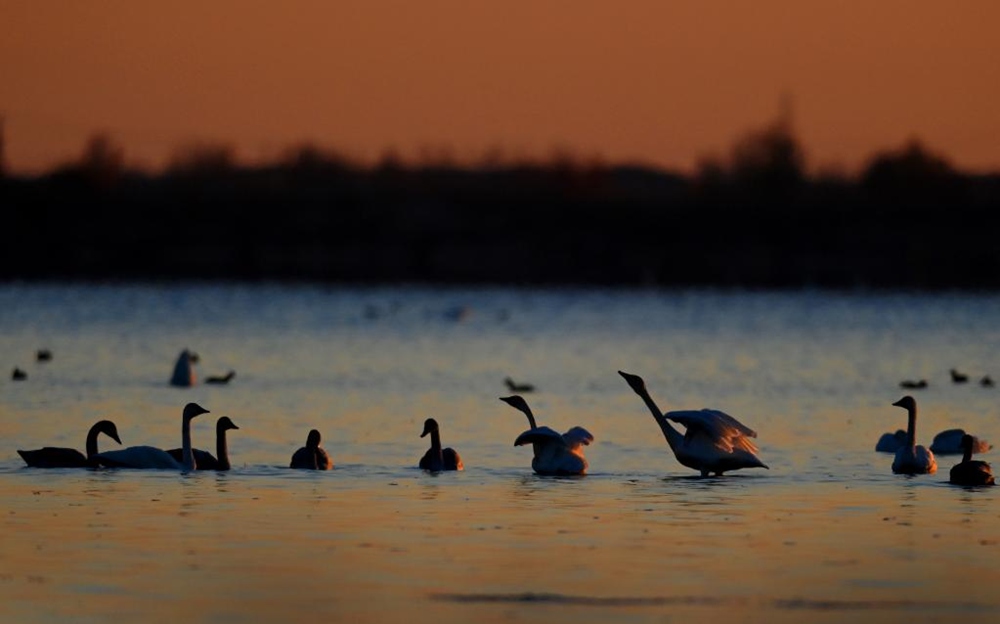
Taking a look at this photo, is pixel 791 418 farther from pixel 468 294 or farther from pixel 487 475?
pixel 468 294

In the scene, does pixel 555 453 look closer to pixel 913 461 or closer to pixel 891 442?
pixel 913 461

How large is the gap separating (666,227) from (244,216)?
Result: 20.0 m

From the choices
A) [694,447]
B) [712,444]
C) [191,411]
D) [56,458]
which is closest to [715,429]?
[712,444]

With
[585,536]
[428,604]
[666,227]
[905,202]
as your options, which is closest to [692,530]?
[585,536]

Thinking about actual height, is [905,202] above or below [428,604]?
above

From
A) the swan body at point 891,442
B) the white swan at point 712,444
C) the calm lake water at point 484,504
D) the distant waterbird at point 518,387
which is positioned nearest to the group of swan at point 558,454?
the white swan at point 712,444

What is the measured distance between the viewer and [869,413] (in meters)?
28.4

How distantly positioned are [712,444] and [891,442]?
340 cm

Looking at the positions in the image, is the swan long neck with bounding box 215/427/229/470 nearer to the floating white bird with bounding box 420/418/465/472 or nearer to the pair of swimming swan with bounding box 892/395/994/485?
the floating white bird with bounding box 420/418/465/472

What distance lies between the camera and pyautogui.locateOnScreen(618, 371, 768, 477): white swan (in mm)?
19734

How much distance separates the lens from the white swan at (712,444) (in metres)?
19.7

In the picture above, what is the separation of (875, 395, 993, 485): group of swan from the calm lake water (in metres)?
0.19

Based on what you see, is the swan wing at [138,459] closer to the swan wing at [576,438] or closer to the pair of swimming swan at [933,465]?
the swan wing at [576,438]

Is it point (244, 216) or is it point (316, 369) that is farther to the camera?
point (244, 216)
